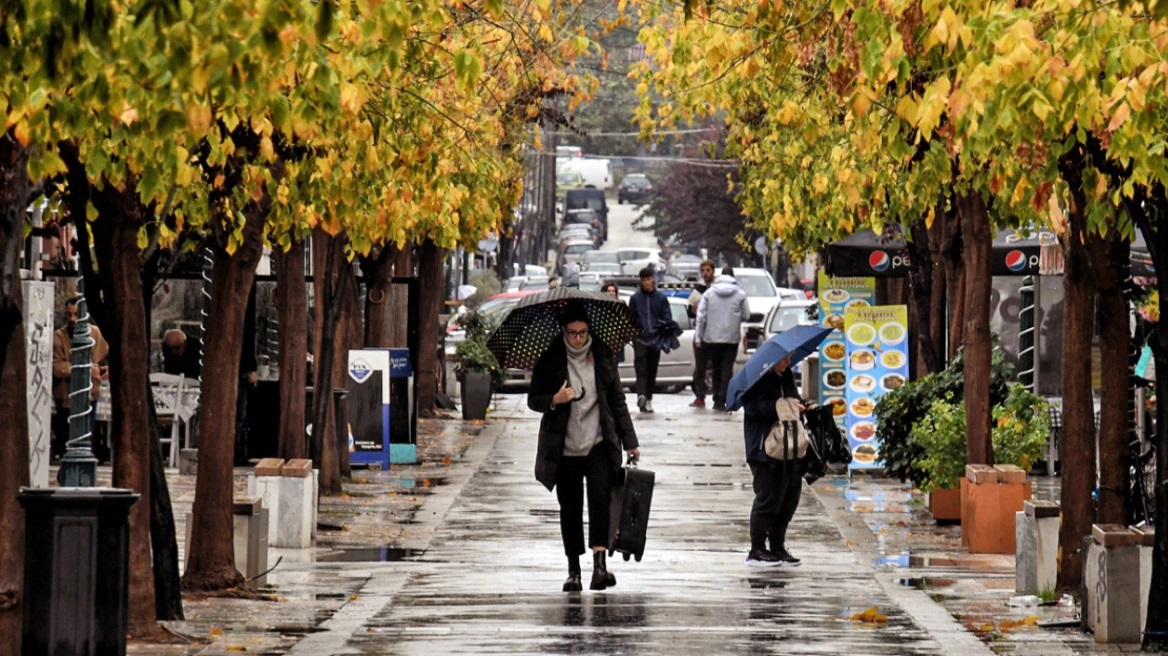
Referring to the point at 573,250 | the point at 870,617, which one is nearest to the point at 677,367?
the point at 870,617

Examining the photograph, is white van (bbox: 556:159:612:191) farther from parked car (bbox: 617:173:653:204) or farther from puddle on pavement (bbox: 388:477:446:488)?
puddle on pavement (bbox: 388:477:446:488)

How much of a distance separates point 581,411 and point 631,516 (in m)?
0.74

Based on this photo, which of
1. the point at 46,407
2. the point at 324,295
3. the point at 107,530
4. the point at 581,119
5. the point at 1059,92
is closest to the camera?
the point at 1059,92

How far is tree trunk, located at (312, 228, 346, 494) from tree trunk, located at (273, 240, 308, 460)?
72 cm

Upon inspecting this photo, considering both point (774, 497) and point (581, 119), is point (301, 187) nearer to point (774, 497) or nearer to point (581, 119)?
point (774, 497)

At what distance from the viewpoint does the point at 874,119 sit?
14023mm

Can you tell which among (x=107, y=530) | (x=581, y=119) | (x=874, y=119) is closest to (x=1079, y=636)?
(x=874, y=119)

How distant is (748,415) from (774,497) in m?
0.61

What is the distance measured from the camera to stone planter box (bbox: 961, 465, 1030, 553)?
1603 cm

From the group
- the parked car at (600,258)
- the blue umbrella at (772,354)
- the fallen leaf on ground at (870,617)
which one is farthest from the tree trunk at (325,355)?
the parked car at (600,258)

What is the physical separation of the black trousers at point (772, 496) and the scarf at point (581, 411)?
7.32 ft

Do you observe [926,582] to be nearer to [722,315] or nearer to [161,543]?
[161,543]

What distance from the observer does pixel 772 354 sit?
15.4 meters

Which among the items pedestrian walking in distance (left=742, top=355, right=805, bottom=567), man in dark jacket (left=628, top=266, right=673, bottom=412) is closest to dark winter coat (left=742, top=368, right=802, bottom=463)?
pedestrian walking in distance (left=742, top=355, right=805, bottom=567)
